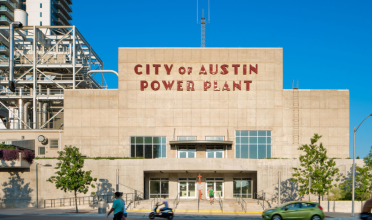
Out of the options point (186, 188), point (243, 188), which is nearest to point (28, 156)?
point (186, 188)

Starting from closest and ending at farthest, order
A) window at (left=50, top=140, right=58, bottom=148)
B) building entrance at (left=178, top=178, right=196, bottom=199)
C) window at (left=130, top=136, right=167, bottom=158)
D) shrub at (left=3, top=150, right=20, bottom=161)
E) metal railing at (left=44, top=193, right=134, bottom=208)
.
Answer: shrub at (left=3, top=150, right=20, bottom=161) < metal railing at (left=44, top=193, right=134, bottom=208) < building entrance at (left=178, top=178, right=196, bottom=199) < window at (left=130, top=136, right=167, bottom=158) < window at (left=50, top=140, right=58, bottom=148)

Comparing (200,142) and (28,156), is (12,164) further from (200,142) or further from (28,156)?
(200,142)

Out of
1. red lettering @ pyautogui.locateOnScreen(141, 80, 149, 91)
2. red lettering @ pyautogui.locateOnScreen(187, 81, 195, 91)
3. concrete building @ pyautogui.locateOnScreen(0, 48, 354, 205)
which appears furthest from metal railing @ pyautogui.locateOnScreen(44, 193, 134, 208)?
red lettering @ pyautogui.locateOnScreen(187, 81, 195, 91)

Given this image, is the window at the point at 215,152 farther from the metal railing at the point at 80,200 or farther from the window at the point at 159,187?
the metal railing at the point at 80,200

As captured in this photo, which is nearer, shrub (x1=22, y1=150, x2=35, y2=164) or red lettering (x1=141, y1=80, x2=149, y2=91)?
shrub (x1=22, y1=150, x2=35, y2=164)

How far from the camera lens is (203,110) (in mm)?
46844

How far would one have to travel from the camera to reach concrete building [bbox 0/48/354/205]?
4650 centimetres

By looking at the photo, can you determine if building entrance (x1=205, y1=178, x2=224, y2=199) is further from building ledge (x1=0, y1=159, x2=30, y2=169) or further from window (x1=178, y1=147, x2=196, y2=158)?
building ledge (x1=0, y1=159, x2=30, y2=169)

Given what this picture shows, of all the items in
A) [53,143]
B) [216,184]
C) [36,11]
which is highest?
[36,11]

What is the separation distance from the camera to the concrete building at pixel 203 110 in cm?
4650

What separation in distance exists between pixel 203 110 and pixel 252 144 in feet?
26.3

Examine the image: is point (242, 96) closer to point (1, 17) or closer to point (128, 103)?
point (128, 103)

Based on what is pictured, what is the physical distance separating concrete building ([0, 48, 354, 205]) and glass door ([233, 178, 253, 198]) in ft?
11.0

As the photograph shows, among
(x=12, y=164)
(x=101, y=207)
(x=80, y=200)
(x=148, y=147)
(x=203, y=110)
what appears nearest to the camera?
(x=101, y=207)
